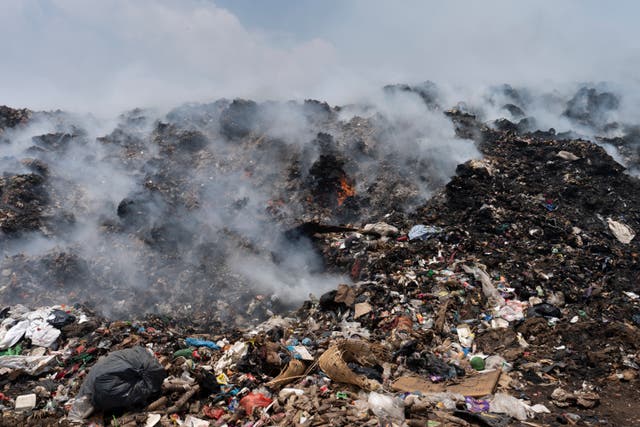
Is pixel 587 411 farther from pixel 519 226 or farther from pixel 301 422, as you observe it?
pixel 519 226

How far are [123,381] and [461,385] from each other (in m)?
3.99

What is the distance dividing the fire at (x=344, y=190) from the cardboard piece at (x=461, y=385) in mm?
7195

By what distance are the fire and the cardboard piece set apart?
720 cm

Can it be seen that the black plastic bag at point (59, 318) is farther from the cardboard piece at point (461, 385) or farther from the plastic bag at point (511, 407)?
the plastic bag at point (511, 407)

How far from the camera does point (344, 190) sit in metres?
11.8

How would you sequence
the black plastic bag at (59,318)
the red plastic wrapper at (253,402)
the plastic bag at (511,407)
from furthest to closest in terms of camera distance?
the black plastic bag at (59,318) → the red plastic wrapper at (253,402) → the plastic bag at (511,407)

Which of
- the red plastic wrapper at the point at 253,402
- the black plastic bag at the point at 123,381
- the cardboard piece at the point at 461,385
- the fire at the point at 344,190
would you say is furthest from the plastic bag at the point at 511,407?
the fire at the point at 344,190

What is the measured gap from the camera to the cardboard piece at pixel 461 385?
4.40m

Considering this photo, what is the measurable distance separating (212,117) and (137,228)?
6333 millimetres

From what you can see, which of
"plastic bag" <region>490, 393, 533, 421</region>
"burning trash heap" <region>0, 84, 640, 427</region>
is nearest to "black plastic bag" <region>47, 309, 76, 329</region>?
"burning trash heap" <region>0, 84, 640, 427</region>

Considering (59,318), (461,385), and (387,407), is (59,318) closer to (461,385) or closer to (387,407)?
(387,407)

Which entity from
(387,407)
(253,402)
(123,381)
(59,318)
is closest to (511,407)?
(387,407)

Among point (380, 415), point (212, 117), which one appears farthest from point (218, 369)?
point (212, 117)

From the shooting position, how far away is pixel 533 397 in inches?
174
